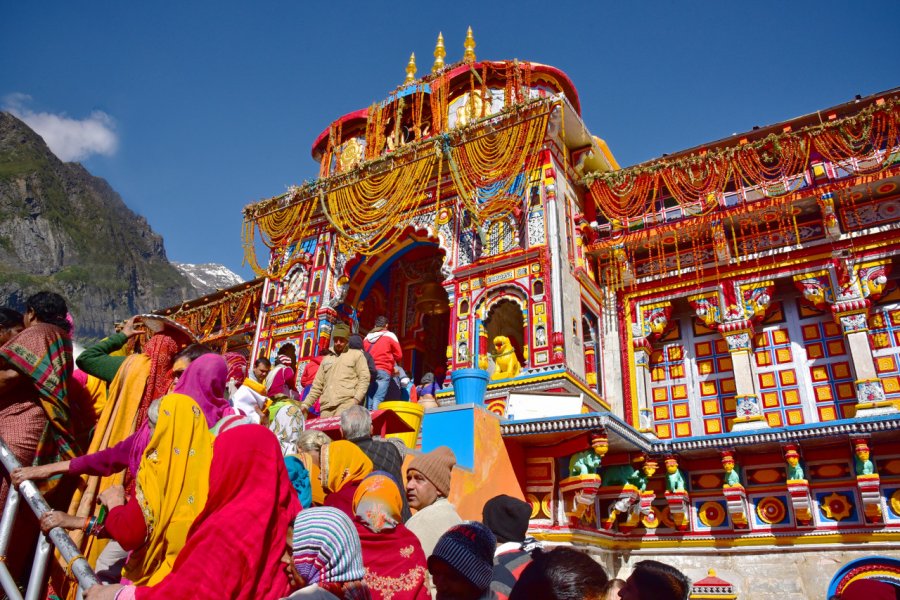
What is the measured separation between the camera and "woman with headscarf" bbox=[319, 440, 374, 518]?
3.26m

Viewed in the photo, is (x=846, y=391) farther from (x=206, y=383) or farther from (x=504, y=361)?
(x=206, y=383)

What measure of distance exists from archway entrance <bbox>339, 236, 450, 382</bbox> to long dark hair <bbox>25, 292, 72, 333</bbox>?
929 cm

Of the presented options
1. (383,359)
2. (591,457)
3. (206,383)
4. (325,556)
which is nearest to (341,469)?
(206,383)

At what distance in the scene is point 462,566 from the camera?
88.1 inches

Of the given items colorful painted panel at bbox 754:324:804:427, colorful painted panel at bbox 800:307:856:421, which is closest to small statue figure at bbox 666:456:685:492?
colorful painted panel at bbox 754:324:804:427

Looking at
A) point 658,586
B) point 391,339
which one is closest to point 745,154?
point 391,339

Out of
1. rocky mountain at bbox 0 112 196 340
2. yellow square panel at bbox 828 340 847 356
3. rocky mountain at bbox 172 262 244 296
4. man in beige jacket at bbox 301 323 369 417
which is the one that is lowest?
man in beige jacket at bbox 301 323 369 417

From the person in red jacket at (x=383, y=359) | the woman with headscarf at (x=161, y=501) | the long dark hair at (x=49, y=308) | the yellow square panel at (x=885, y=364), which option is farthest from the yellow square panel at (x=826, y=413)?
the long dark hair at (x=49, y=308)

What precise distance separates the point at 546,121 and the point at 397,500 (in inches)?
368

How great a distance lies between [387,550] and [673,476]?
6.81 m

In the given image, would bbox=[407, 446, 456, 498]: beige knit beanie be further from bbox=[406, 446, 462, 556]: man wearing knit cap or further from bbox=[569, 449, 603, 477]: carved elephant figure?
bbox=[569, 449, 603, 477]: carved elephant figure

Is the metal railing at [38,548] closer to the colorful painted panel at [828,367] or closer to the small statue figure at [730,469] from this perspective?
the small statue figure at [730,469]

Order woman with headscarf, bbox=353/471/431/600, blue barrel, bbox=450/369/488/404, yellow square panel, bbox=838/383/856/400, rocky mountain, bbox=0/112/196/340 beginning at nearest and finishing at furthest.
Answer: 1. woman with headscarf, bbox=353/471/431/600
2. blue barrel, bbox=450/369/488/404
3. yellow square panel, bbox=838/383/856/400
4. rocky mountain, bbox=0/112/196/340

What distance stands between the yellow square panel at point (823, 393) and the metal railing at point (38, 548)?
10102 mm
